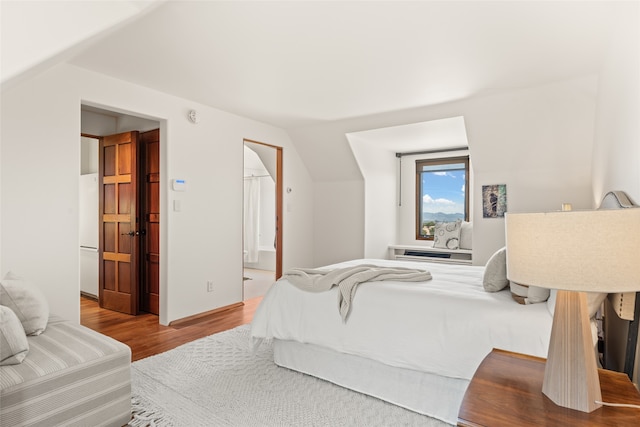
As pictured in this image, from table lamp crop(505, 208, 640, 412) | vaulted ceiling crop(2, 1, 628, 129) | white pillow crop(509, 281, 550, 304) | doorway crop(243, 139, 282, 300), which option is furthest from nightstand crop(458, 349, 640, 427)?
doorway crop(243, 139, 282, 300)

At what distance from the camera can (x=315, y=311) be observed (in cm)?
257

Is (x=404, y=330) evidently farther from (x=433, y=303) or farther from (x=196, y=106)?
(x=196, y=106)

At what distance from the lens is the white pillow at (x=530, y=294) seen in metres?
2.03

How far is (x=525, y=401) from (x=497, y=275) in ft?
4.06

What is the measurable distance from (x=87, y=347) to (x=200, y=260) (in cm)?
224

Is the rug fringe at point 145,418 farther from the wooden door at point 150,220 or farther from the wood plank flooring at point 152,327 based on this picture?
the wooden door at point 150,220

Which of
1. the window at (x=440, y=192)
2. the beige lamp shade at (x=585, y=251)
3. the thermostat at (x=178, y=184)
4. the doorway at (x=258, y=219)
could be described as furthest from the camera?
the doorway at (x=258, y=219)

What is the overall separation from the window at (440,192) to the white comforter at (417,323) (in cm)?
339

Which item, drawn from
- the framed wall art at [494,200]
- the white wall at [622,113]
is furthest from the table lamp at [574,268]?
the framed wall art at [494,200]

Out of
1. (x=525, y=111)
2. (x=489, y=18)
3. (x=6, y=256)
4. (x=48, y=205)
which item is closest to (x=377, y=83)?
(x=489, y=18)

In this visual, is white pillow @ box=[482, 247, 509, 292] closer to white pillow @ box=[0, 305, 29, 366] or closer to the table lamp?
the table lamp

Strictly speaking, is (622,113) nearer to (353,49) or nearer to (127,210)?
(353,49)

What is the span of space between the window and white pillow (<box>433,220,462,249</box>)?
339 millimetres

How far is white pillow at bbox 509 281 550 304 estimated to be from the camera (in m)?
2.03
